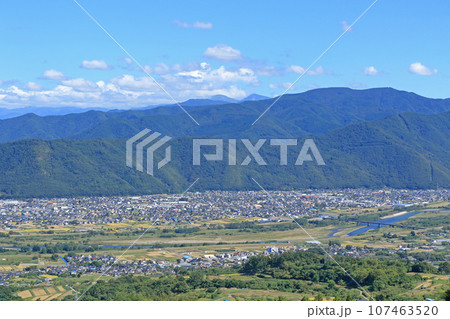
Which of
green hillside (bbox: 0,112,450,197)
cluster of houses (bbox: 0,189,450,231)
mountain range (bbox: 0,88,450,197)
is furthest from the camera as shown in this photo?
mountain range (bbox: 0,88,450,197)

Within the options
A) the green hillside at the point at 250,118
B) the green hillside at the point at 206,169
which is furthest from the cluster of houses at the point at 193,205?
the green hillside at the point at 250,118

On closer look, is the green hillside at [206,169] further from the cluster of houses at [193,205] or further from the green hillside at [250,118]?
the green hillside at [250,118]

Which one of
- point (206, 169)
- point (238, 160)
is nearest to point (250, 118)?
point (206, 169)

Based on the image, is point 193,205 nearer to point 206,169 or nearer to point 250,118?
point 206,169

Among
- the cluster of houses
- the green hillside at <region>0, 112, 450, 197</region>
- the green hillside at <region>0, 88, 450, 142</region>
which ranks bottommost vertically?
the cluster of houses

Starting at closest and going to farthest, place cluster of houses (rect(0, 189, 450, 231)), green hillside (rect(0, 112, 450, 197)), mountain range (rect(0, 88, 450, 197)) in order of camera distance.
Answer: cluster of houses (rect(0, 189, 450, 231)) < green hillside (rect(0, 112, 450, 197)) < mountain range (rect(0, 88, 450, 197))

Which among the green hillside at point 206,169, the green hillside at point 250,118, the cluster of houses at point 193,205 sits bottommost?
the cluster of houses at point 193,205

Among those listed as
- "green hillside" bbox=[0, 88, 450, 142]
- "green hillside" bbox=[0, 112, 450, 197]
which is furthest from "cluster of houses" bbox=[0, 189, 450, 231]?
"green hillside" bbox=[0, 88, 450, 142]

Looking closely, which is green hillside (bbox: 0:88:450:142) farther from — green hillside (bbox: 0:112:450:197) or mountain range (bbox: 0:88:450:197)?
green hillside (bbox: 0:112:450:197)
